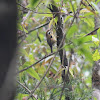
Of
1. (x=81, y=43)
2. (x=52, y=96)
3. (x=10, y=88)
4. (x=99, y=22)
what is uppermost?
(x=99, y=22)

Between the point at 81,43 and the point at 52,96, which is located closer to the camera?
the point at 81,43

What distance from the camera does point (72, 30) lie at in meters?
0.73

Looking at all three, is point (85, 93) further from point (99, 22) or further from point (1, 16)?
point (1, 16)

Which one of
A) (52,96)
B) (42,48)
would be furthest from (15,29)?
(42,48)

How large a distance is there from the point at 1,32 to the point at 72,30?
0.45m

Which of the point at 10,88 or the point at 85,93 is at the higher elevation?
the point at 85,93

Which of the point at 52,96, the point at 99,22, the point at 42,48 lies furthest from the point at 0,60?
the point at 42,48

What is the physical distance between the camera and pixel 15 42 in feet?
1.08

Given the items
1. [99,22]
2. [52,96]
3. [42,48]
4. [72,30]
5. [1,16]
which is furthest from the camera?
[42,48]

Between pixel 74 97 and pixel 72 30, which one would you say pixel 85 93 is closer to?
pixel 74 97

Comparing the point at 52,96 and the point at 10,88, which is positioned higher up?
the point at 52,96

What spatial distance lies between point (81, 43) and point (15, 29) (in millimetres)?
449

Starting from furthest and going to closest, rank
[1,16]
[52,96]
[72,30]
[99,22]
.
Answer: [99,22], [52,96], [72,30], [1,16]

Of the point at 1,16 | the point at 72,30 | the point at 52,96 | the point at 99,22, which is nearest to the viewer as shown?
the point at 1,16
